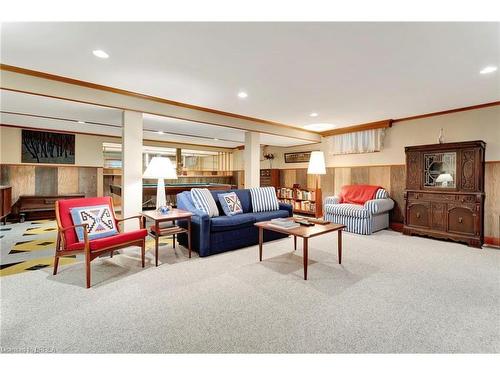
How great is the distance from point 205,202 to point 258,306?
2.00 meters

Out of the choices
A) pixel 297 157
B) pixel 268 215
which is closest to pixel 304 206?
pixel 297 157

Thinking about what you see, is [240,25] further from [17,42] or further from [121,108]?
[121,108]

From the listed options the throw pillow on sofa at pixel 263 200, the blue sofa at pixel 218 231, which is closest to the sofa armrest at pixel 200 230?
the blue sofa at pixel 218 231

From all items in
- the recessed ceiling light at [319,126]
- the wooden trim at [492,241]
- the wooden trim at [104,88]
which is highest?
the recessed ceiling light at [319,126]

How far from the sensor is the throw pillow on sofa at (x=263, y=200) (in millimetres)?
4523

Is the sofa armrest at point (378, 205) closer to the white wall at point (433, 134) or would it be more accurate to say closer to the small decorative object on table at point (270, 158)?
the white wall at point (433, 134)

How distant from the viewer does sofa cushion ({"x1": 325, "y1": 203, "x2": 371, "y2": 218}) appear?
4.72 meters

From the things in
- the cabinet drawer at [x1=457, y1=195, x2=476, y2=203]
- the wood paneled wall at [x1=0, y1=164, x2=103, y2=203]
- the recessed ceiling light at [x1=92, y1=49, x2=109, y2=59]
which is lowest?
the cabinet drawer at [x1=457, y1=195, x2=476, y2=203]

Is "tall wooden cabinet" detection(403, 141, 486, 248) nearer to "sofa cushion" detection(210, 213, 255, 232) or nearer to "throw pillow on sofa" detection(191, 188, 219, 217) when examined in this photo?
"sofa cushion" detection(210, 213, 255, 232)

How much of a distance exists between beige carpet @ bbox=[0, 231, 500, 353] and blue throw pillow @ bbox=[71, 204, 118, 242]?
42cm

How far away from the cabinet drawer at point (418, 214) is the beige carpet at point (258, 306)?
3.88 feet

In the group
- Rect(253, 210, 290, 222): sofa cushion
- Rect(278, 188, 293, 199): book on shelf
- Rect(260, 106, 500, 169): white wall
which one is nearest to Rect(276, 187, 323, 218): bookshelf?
Rect(278, 188, 293, 199): book on shelf
